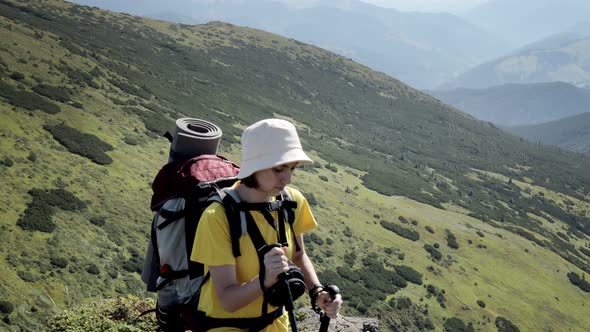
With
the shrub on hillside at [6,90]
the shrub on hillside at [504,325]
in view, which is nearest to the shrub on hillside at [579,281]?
the shrub on hillside at [504,325]

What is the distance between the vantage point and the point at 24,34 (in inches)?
3132

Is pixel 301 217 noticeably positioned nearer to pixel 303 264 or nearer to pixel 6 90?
pixel 303 264

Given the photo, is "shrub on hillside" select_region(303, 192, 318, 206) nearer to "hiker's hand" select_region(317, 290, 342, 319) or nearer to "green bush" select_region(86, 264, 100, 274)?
"green bush" select_region(86, 264, 100, 274)

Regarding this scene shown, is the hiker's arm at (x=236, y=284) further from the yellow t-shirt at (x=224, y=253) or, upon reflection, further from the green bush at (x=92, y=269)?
the green bush at (x=92, y=269)

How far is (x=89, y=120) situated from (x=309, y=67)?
150601mm

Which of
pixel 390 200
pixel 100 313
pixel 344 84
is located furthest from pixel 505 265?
pixel 344 84

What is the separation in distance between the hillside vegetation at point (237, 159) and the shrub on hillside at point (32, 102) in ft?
0.77

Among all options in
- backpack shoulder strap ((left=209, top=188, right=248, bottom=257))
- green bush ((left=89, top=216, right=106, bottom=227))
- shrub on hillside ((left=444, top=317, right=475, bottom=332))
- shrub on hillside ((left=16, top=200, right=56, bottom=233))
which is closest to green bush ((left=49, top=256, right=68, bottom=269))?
shrub on hillside ((left=16, top=200, right=56, bottom=233))

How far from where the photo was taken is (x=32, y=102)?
50.8 meters

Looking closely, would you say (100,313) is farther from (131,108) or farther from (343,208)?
(131,108)

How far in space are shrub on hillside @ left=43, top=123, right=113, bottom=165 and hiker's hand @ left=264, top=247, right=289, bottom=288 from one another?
46.6m

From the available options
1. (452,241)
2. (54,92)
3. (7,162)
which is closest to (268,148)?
(7,162)

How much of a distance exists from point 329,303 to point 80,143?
48.1 meters

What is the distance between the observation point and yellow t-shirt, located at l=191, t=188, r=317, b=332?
12.4 ft
